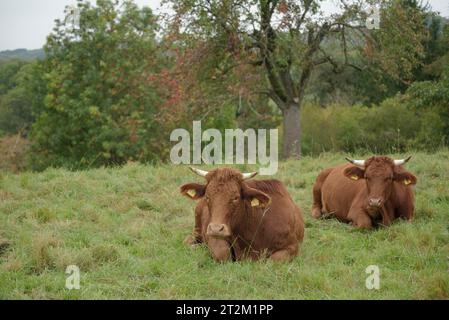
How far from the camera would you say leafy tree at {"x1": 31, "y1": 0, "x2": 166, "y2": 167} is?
95.7 feet

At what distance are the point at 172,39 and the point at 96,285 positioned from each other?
42.3 feet

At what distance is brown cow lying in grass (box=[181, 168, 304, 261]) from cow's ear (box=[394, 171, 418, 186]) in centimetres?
221

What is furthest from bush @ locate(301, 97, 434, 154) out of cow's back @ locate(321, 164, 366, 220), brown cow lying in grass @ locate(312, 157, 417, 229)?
brown cow lying in grass @ locate(312, 157, 417, 229)

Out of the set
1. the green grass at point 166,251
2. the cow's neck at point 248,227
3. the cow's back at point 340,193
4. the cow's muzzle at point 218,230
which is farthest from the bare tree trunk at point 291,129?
the cow's muzzle at point 218,230

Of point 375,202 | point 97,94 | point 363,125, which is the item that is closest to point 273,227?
point 375,202

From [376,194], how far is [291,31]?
10.2 metres

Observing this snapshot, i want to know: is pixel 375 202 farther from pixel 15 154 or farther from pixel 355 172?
pixel 15 154

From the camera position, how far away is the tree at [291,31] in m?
16.8

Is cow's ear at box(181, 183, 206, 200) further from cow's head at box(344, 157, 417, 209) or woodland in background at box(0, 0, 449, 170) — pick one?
woodland in background at box(0, 0, 449, 170)

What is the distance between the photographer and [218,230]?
600 centimetres

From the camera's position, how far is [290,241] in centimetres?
677

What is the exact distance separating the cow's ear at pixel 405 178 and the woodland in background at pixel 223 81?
224 inches
